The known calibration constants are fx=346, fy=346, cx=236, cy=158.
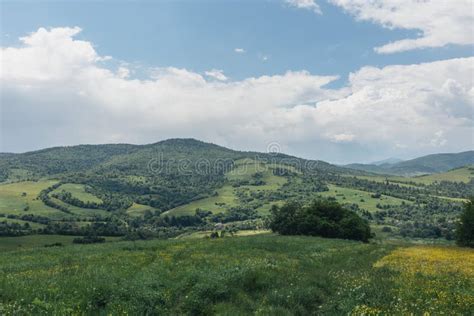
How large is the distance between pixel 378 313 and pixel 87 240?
8793 cm

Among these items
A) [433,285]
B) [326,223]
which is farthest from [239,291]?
[326,223]

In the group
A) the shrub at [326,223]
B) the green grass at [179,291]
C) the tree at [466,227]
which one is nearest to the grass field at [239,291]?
the green grass at [179,291]

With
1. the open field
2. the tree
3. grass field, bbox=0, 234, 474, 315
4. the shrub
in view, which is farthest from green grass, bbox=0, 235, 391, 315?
the shrub

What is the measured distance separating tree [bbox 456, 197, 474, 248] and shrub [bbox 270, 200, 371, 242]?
17961 mm

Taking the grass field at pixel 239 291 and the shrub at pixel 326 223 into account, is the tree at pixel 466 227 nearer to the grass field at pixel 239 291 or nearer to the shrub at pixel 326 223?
the shrub at pixel 326 223

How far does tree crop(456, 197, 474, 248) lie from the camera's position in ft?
167

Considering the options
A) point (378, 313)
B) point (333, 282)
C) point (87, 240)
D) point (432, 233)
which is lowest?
point (432, 233)

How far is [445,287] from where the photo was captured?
16984 mm

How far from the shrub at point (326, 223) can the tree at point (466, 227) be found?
17961 mm

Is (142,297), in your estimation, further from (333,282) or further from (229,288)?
(333,282)

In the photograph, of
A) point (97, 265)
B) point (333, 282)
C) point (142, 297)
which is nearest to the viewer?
point (142, 297)

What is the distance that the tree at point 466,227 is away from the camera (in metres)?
50.8

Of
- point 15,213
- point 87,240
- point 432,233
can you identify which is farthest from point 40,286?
point 15,213

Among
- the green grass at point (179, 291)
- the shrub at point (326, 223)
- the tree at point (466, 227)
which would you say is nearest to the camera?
the green grass at point (179, 291)
